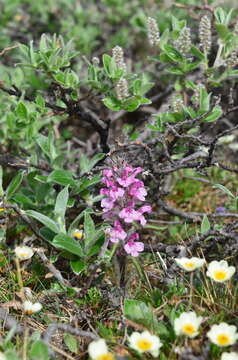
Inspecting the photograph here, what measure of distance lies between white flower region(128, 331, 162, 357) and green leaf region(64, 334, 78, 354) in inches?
11.4

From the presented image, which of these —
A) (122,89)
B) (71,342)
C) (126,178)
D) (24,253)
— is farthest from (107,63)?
(71,342)

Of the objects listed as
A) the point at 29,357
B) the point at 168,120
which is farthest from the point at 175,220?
the point at 29,357

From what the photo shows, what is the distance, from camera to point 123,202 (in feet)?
8.15

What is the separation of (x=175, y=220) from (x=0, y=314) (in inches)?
62.3

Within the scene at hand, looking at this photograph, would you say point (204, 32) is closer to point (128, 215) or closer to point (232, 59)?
point (232, 59)

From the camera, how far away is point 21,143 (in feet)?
12.4

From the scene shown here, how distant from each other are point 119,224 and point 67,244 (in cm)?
28

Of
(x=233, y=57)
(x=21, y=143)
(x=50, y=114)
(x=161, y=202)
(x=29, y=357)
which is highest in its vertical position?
(x=233, y=57)

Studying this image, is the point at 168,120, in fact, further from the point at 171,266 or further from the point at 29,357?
the point at 29,357

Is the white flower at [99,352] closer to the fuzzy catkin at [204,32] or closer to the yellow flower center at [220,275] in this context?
the yellow flower center at [220,275]

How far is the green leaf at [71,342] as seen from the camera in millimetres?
2293

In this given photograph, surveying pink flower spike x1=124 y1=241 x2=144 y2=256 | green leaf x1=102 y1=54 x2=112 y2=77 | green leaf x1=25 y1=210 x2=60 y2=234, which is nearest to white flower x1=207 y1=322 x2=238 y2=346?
pink flower spike x1=124 y1=241 x2=144 y2=256

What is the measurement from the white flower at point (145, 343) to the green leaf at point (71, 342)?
0.95 ft

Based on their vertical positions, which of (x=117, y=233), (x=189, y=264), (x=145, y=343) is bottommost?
(x=145, y=343)
